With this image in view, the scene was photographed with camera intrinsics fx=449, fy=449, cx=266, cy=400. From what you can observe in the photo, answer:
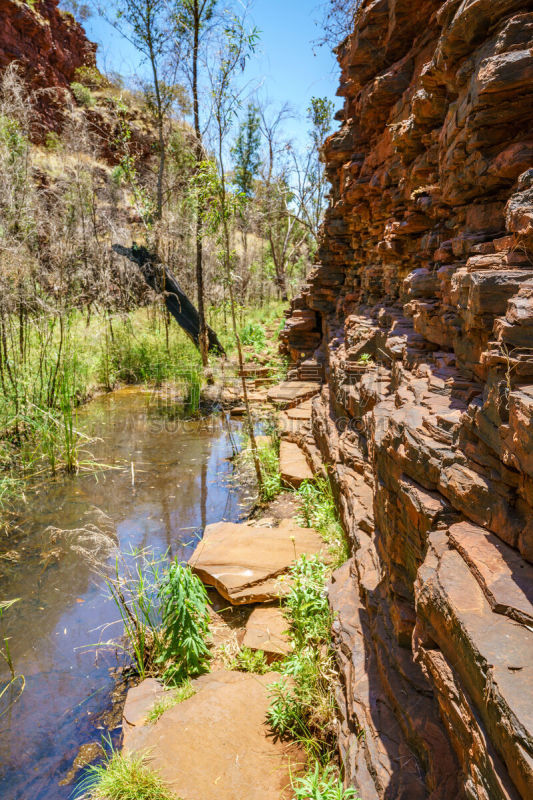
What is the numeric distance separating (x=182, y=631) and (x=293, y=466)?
9.25 ft

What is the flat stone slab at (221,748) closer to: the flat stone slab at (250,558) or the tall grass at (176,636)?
the tall grass at (176,636)

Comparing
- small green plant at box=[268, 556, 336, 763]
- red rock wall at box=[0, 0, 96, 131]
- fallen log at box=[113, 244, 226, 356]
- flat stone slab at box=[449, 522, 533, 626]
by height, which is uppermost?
red rock wall at box=[0, 0, 96, 131]

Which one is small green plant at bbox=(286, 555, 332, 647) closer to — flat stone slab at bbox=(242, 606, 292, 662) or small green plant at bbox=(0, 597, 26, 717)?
flat stone slab at bbox=(242, 606, 292, 662)

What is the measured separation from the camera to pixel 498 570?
141 cm

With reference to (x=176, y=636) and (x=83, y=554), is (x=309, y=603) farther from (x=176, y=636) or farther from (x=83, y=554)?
(x=83, y=554)

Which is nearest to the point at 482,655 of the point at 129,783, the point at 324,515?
the point at 129,783

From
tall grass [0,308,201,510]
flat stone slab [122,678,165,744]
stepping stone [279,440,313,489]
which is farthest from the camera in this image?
tall grass [0,308,201,510]

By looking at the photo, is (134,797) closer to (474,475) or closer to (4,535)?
(474,475)

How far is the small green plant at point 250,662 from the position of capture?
296 centimetres

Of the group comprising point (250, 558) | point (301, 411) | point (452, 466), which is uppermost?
point (452, 466)

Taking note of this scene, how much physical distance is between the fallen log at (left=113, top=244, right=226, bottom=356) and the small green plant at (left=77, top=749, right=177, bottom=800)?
29.6 feet

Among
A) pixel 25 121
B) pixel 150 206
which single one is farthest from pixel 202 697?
pixel 150 206

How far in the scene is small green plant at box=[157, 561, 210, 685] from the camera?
9.79ft

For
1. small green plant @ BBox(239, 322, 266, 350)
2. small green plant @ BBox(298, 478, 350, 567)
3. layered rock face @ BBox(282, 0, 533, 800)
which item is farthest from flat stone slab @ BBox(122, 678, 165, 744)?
small green plant @ BBox(239, 322, 266, 350)
